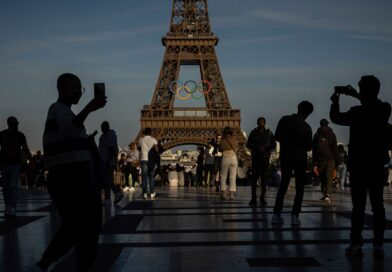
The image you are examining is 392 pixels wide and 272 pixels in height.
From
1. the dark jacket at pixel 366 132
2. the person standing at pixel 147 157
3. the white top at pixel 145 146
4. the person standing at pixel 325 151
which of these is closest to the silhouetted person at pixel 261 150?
the person standing at pixel 325 151

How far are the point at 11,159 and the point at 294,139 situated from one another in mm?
4436

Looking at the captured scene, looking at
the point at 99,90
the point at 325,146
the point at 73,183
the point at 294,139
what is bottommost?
the point at 73,183

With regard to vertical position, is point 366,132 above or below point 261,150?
above

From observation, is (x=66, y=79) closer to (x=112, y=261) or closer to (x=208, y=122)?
(x=112, y=261)

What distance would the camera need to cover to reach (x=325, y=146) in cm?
1471

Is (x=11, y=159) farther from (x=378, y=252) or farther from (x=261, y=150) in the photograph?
(x=378, y=252)

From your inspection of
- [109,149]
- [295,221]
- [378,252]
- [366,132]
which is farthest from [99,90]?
[109,149]

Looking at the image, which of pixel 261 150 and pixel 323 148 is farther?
pixel 323 148

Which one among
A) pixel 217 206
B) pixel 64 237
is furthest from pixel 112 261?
pixel 217 206

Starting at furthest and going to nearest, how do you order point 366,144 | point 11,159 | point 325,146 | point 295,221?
1. point 325,146
2. point 11,159
3. point 295,221
4. point 366,144

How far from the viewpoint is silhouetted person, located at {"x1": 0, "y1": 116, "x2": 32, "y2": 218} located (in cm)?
1149

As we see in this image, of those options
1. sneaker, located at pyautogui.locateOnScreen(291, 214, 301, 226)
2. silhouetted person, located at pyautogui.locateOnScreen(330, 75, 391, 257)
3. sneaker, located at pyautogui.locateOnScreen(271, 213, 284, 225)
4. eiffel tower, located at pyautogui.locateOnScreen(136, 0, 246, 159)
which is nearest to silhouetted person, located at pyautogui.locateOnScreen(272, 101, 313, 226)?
sneaker, located at pyautogui.locateOnScreen(271, 213, 284, 225)

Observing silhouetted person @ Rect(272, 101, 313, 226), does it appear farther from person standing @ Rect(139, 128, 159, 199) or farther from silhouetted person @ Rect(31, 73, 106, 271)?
person standing @ Rect(139, 128, 159, 199)

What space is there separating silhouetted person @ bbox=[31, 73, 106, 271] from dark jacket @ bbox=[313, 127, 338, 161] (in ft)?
32.2
